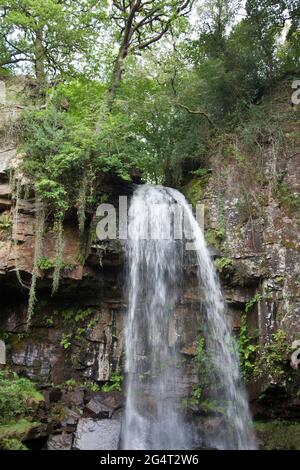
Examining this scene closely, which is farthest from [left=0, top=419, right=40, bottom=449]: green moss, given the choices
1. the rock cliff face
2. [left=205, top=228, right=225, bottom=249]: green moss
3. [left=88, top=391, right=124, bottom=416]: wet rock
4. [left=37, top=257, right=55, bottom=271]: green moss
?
[left=205, top=228, right=225, bottom=249]: green moss

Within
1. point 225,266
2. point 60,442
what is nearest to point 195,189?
point 225,266

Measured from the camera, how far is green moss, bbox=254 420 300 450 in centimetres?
623

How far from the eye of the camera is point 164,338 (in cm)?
793

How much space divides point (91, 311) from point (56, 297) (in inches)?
33.2

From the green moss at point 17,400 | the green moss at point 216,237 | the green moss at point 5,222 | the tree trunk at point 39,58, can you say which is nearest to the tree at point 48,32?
the tree trunk at point 39,58

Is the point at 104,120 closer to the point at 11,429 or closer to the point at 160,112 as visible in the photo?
the point at 160,112

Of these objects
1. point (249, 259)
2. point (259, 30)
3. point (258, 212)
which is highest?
point (259, 30)

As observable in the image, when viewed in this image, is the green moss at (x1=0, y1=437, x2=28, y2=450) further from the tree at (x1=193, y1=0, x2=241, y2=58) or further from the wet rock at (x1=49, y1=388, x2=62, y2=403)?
the tree at (x1=193, y1=0, x2=241, y2=58)

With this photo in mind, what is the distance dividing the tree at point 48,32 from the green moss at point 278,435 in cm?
1003

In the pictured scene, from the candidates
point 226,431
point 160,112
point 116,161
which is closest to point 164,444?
point 226,431

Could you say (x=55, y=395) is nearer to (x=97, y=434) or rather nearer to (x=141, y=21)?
(x=97, y=434)

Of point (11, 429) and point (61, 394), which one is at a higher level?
point (61, 394)

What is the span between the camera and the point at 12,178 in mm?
8188

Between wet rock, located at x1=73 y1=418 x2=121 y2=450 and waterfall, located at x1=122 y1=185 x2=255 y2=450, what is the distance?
0.74 ft
